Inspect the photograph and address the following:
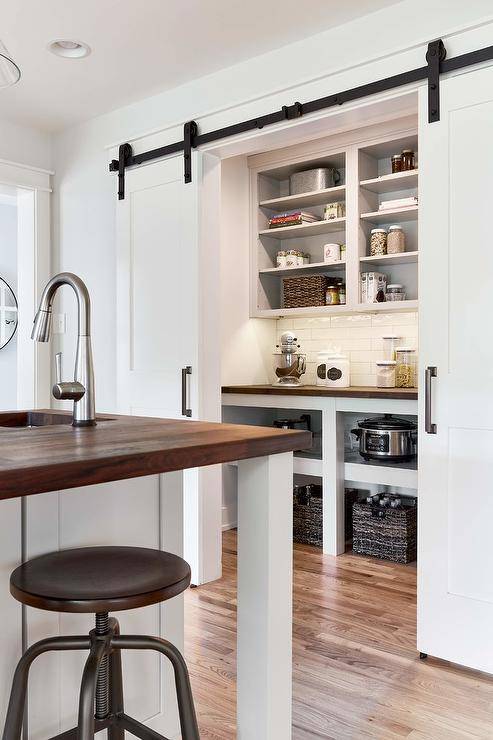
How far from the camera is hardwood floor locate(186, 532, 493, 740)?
207cm

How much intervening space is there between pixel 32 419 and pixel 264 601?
1164mm

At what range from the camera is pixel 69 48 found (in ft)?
10.2

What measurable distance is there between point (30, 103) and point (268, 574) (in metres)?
3.27

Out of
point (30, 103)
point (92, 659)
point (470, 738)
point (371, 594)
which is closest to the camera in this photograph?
point (92, 659)

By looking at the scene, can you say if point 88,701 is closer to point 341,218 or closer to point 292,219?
point 341,218

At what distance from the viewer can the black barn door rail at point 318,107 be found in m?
2.47

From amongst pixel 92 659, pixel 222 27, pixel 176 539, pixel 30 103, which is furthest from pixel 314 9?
pixel 92 659

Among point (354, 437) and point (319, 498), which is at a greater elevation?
point (354, 437)

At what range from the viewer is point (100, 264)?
3.99 m

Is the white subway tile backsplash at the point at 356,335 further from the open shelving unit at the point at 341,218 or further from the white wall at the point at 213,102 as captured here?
the white wall at the point at 213,102

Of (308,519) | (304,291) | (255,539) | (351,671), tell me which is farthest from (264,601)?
(304,291)

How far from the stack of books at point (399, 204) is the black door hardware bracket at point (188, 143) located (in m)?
1.31

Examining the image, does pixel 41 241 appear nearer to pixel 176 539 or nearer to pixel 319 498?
pixel 319 498

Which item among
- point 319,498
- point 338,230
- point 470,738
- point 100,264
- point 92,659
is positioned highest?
point 338,230
